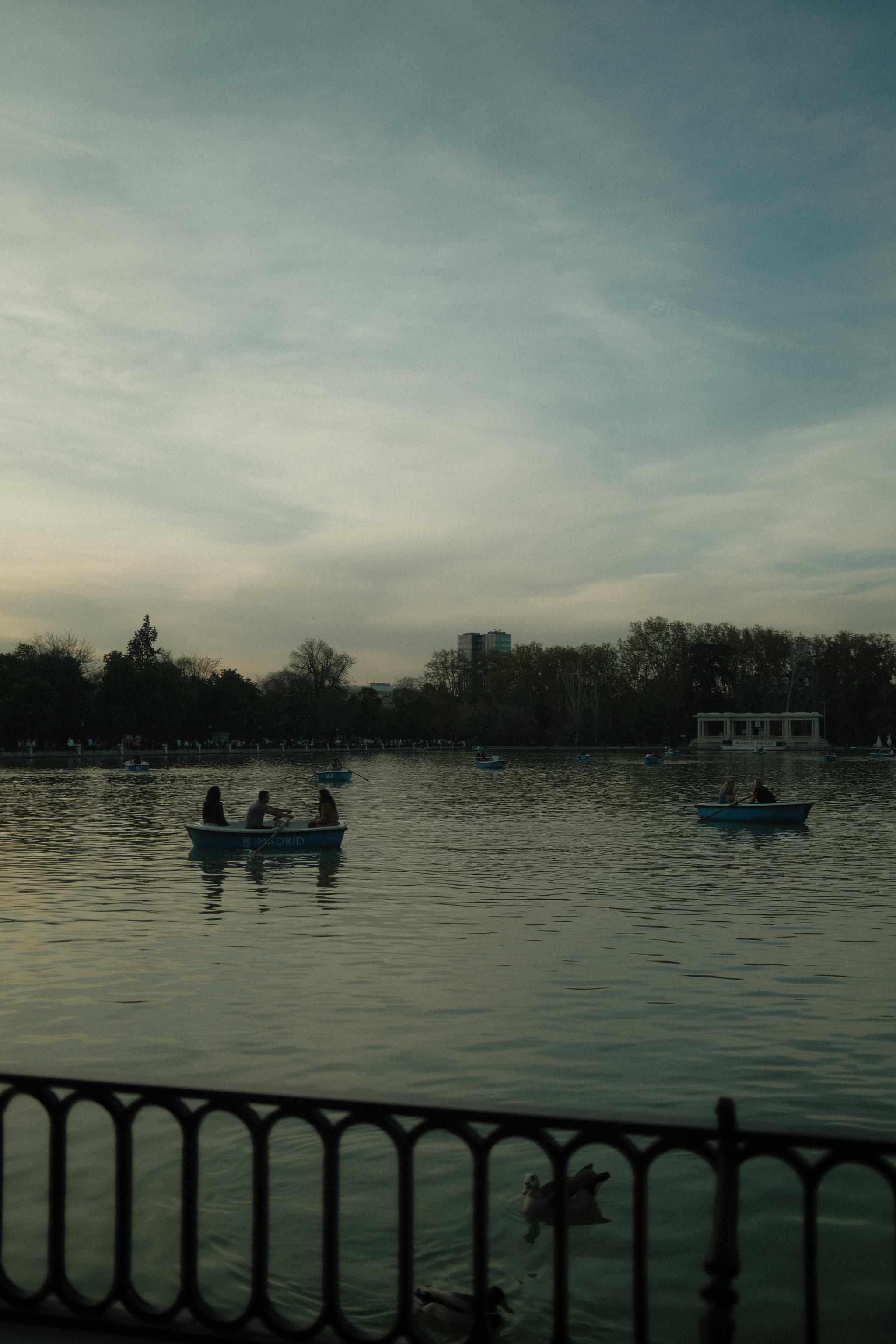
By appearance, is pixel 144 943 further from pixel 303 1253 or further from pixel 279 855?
pixel 279 855

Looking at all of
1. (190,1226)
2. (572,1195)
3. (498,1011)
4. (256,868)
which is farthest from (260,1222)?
(256,868)

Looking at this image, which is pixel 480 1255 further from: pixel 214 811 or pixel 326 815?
pixel 214 811

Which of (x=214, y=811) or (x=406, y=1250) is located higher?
(x=406, y=1250)

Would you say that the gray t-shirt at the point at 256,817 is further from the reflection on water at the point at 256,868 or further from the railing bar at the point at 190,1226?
the railing bar at the point at 190,1226

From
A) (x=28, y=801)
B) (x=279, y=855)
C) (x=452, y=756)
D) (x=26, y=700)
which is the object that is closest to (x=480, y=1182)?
(x=279, y=855)

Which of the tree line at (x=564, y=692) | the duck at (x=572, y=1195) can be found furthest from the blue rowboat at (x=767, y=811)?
the tree line at (x=564, y=692)

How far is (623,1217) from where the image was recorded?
7816mm

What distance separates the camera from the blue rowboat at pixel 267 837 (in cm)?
2911

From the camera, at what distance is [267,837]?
29062 millimetres

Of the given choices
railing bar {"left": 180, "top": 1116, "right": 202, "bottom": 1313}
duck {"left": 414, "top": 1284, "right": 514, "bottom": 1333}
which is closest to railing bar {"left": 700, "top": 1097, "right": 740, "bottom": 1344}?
railing bar {"left": 180, "top": 1116, "right": 202, "bottom": 1313}

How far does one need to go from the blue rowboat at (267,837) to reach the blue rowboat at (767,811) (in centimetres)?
1346

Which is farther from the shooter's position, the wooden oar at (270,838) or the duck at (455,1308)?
the wooden oar at (270,838)

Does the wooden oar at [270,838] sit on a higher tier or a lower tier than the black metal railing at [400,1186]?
lower

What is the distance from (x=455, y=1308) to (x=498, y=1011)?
22.0ft
